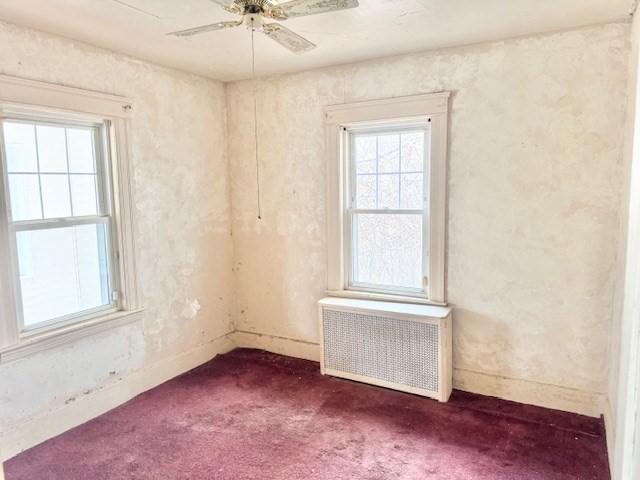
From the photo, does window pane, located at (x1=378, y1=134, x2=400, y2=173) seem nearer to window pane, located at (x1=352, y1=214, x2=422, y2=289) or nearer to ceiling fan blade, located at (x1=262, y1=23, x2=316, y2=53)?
window pane, located at (x1=352, y1=214, x2=422, y2=289)

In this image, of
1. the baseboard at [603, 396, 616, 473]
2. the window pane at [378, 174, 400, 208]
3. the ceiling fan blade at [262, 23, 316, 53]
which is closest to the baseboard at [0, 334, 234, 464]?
the window pane at [378, 174, 400, 208]

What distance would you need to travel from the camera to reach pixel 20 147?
2.71 m

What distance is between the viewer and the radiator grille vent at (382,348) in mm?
3227

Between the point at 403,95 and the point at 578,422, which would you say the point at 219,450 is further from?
the point at 403,95

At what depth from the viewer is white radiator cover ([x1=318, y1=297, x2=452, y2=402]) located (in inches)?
126

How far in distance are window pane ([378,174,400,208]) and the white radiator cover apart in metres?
0.81

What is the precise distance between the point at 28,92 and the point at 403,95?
251cm

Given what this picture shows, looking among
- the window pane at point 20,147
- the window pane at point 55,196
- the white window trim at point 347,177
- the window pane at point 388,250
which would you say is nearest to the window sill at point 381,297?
the white window trim at point 347,177

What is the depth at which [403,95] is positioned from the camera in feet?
11.0

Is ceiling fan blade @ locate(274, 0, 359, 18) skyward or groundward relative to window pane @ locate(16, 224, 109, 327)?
skyward

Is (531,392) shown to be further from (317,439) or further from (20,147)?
(20,147)

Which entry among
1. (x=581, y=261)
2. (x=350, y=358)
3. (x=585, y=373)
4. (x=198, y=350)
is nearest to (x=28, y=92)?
(x=198, y=350)

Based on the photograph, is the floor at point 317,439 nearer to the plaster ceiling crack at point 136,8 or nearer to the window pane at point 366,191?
the window pane at point 366,191

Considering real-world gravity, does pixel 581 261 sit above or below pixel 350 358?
above
